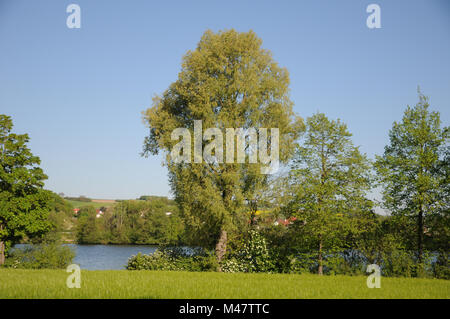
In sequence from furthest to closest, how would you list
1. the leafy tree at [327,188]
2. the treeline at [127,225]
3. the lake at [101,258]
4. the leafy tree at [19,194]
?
the treeline at [127,225]
the lake at [101,258]
the leafy tree at [19,194]
the leafy tree at [327,188]

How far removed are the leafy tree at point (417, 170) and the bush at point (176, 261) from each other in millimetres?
10363

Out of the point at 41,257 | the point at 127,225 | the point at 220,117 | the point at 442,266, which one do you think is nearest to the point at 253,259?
the point at 220,117

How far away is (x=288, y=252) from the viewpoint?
838 inches

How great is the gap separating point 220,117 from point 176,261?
347 inches

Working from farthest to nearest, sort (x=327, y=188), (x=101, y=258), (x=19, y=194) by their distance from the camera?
(x=101, y=258) → (x=19, y=194) → (x=327, y=188)

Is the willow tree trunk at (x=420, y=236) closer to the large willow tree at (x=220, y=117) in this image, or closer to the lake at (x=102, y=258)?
the large willow tree at (x=220, y=117)

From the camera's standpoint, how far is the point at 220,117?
2127 centimetres

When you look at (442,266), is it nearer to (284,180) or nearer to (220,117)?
(284,180)

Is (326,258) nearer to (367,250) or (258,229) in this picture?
(367,250)

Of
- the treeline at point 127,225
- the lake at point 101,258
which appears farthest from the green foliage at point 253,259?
the treeline at point 127,225

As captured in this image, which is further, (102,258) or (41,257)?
(102,258)

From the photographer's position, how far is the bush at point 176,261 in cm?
2138

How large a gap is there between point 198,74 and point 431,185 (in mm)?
13759
